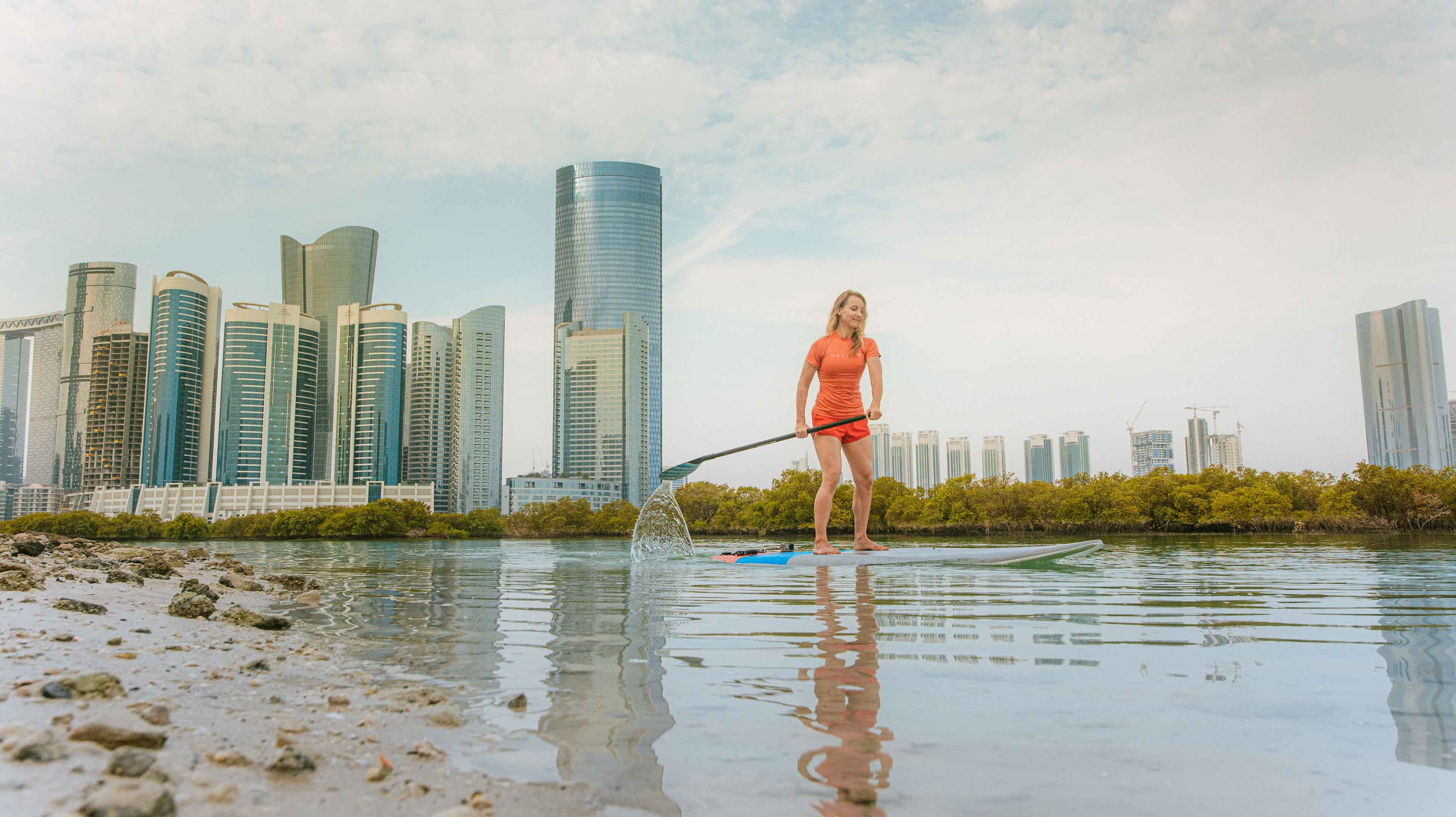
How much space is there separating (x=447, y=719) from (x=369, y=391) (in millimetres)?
181101

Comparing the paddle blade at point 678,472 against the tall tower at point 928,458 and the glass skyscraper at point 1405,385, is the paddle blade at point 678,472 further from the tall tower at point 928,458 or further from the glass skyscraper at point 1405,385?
the glass skyscraper at point 1405,385

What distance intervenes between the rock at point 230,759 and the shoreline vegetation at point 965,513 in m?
50.7

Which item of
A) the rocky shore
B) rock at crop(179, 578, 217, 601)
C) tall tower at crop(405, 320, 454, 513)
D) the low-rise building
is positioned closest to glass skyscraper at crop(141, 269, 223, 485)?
tall tower at crop(405, 320, 454, 513)

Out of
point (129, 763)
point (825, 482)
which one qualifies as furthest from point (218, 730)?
point (825, 482)

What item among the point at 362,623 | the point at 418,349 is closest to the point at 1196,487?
the point at 362,623

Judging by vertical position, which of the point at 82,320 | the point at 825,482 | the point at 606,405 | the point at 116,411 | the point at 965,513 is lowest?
the point at 965,513

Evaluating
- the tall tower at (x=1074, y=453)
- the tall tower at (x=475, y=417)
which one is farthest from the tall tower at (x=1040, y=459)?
the tall tower at (x=475, y=417)

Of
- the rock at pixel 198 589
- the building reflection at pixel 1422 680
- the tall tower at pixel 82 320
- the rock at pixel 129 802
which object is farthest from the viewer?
the tall tower at pixel 82 320

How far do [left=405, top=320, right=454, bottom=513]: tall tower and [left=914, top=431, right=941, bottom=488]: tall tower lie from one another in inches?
4415

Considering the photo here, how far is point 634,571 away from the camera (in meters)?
10.9

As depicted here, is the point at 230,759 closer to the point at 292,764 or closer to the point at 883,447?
the point at 292,764

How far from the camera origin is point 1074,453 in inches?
6609

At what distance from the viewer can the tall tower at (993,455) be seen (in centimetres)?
18488

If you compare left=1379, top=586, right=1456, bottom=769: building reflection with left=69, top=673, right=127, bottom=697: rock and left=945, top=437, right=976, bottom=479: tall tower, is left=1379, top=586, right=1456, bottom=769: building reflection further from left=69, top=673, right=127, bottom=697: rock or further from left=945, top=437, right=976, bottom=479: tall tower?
left=945, top=437, right=976, bottom=479: tall tower
